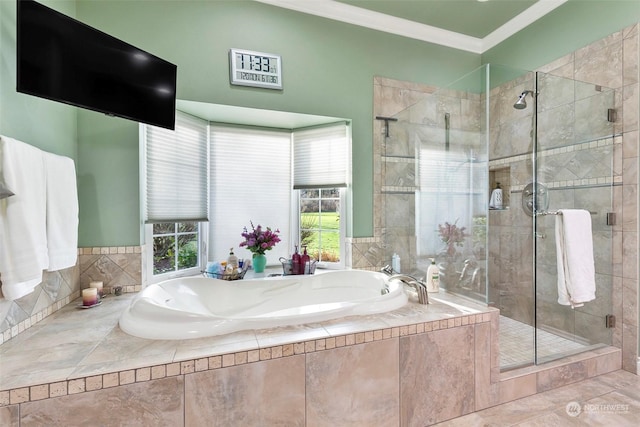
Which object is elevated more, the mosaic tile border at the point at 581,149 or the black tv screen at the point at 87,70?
the black tv screen at the point at 87,70

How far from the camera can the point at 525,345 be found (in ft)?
7.06

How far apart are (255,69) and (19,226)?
1868 mm

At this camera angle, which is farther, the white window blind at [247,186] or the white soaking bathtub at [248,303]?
the white window blind at [247,186]

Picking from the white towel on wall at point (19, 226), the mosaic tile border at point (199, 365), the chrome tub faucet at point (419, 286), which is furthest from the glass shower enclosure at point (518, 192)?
the white towel on wall at point (19, 226)

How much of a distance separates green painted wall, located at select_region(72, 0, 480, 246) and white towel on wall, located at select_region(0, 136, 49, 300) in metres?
0.77

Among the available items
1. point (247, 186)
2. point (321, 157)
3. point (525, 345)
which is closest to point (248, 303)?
point (247, 186)

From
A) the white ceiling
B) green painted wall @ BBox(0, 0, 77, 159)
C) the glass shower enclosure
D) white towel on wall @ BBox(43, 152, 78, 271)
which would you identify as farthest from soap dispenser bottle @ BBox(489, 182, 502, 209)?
green painted wall @ BBox(0, 0, 77, 159)

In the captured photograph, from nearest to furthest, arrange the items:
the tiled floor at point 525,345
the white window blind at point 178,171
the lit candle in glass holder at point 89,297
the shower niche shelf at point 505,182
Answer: the lit candle in glass holder at point 89,297
the tiled floor at point 525,345
the white window blind at point 178,171
the shower niche shelf at point 505,182

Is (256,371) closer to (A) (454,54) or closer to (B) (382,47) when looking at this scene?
(B) (382,47)

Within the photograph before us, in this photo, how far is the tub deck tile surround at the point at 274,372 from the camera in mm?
1126

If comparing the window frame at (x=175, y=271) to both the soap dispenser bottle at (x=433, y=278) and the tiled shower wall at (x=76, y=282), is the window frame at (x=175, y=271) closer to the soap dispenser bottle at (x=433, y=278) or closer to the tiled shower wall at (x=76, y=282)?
the tiled shower wall at (x=76, y=282)

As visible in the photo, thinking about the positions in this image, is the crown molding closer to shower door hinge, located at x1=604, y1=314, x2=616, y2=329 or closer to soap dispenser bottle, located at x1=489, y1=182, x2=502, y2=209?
soap dispenser bottle, located at x1=489, y1=182, x2=502, y2=209

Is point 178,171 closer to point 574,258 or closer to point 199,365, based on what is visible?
point 199,365

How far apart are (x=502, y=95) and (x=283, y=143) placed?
6.39 feet
